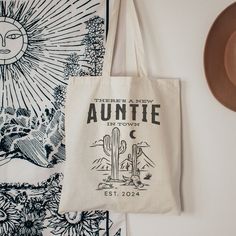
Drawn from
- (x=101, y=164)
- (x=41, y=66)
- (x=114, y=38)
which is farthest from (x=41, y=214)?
(x=114, y=38)

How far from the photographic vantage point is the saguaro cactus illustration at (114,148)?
2.83 feet

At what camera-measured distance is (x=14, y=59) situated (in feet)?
3.01

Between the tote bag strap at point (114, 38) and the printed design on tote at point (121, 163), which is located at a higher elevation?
the tote bag strap at point (114, 38)

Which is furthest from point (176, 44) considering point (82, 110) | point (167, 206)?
point (167, 206)

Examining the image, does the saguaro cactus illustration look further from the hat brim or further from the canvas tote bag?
the hat brim

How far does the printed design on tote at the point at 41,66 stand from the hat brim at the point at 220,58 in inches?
11.3

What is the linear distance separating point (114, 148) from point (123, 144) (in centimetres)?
3

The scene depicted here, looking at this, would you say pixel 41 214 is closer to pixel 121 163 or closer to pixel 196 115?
pixel 121 163

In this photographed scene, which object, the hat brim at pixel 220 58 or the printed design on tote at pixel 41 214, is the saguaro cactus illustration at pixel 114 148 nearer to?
the printed design on tote at pixel 41 214

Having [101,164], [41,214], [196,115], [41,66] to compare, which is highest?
[41,66]

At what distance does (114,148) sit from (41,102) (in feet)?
0.80

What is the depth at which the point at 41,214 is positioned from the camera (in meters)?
0.93

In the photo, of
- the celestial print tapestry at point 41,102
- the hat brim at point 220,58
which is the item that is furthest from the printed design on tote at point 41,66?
the hat brim at point 220,58

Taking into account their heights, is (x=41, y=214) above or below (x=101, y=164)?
below
